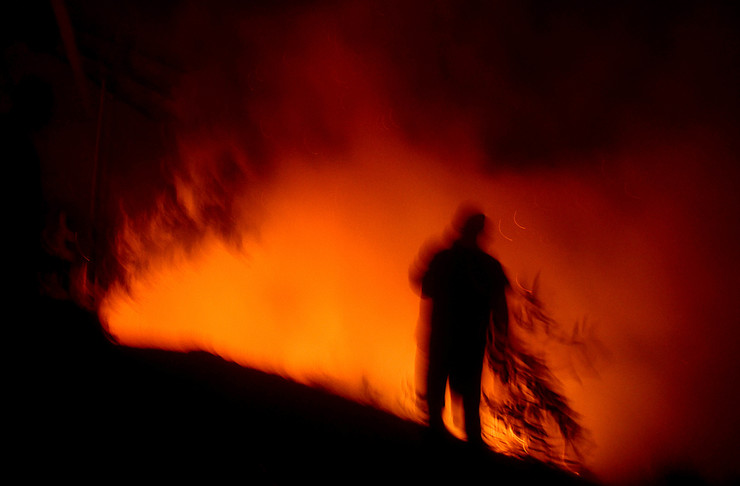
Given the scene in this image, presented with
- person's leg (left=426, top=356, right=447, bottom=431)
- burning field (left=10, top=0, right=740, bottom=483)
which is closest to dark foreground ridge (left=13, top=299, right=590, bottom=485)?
person's leg (left=426, top=356, right=447, bottom=431)

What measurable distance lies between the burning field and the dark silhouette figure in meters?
0.92

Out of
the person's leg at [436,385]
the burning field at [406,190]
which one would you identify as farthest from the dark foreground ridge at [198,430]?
the burning field at [406,190]

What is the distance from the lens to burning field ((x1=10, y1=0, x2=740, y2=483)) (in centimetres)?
296

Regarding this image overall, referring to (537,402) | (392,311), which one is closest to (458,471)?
(537,402)

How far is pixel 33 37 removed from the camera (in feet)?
14.1

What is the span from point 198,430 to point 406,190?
2.44 meters

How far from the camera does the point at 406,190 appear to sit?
3822mm

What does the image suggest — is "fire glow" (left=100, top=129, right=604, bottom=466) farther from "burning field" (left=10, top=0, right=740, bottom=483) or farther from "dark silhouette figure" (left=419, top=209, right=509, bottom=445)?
"dark silhouette figure" (left=419, top=209, right=509, bottom=445)

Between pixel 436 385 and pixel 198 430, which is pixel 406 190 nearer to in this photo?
pixel 436 385

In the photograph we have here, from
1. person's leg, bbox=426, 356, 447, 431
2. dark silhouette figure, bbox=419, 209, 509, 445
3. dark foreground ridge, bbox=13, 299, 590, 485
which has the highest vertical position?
dark silhouette figure, bbox=419, 209, 509, 445

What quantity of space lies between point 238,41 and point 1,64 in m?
2.32

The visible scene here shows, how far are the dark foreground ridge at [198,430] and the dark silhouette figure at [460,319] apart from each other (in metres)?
0.24

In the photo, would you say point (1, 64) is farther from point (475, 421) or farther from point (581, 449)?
point (581, 449)

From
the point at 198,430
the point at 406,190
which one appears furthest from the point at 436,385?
the point at 406,190
